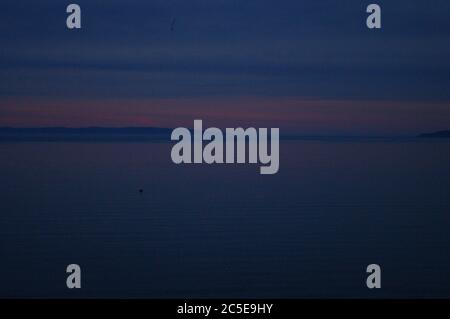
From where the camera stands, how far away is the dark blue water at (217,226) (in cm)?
492

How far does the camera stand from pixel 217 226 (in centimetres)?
562

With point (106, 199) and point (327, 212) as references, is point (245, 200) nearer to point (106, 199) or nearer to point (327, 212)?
point (327, 212)

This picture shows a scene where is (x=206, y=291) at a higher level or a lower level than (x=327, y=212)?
lower

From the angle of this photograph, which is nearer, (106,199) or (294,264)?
(294,264)

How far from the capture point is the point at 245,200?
20.2ft

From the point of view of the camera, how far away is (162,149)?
494cm

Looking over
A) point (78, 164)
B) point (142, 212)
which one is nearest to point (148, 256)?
point (142, 212)

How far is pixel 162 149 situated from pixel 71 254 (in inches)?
27.3

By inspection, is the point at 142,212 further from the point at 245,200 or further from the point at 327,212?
the point at 327,212

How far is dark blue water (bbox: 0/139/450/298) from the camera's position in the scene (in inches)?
194

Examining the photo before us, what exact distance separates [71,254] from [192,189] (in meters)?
1.49
